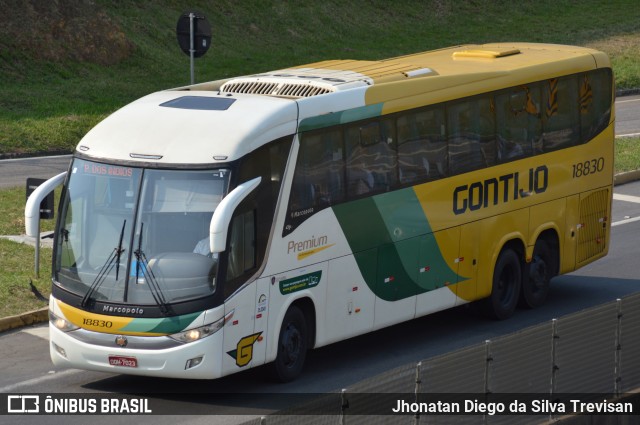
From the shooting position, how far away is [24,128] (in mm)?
30734

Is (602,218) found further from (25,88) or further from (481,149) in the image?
(25,88)

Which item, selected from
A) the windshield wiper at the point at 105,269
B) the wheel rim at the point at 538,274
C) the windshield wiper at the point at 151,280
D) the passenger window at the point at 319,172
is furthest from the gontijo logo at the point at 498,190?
the windshield wiper at the point at 105,269

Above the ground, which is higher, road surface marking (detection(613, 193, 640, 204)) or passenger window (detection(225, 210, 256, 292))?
passenger window (detection(225, 210, 256, 292))

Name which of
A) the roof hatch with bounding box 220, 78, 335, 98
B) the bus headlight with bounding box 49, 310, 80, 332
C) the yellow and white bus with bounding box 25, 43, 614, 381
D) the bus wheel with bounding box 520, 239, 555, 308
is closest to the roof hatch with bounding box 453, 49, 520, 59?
the yellow and white bus with bounding box 25, 43, 614, 381

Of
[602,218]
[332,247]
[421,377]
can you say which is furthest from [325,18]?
[421,377]

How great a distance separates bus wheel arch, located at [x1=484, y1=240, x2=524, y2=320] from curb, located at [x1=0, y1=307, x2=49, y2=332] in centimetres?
583

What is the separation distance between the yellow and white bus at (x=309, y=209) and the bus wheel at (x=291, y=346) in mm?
22

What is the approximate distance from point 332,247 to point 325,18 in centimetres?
3375

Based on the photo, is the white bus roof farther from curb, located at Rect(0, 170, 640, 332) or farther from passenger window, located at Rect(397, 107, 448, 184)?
curb, located at Rect(0, 170, 640, 332)

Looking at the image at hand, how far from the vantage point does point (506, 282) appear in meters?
18.0

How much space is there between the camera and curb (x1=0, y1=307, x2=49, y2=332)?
1656 cm

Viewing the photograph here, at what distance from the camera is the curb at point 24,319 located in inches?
652

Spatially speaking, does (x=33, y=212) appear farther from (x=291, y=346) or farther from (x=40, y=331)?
(x=291, y=346)

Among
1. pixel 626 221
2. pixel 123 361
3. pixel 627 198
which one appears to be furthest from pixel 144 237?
pixel 627 198
